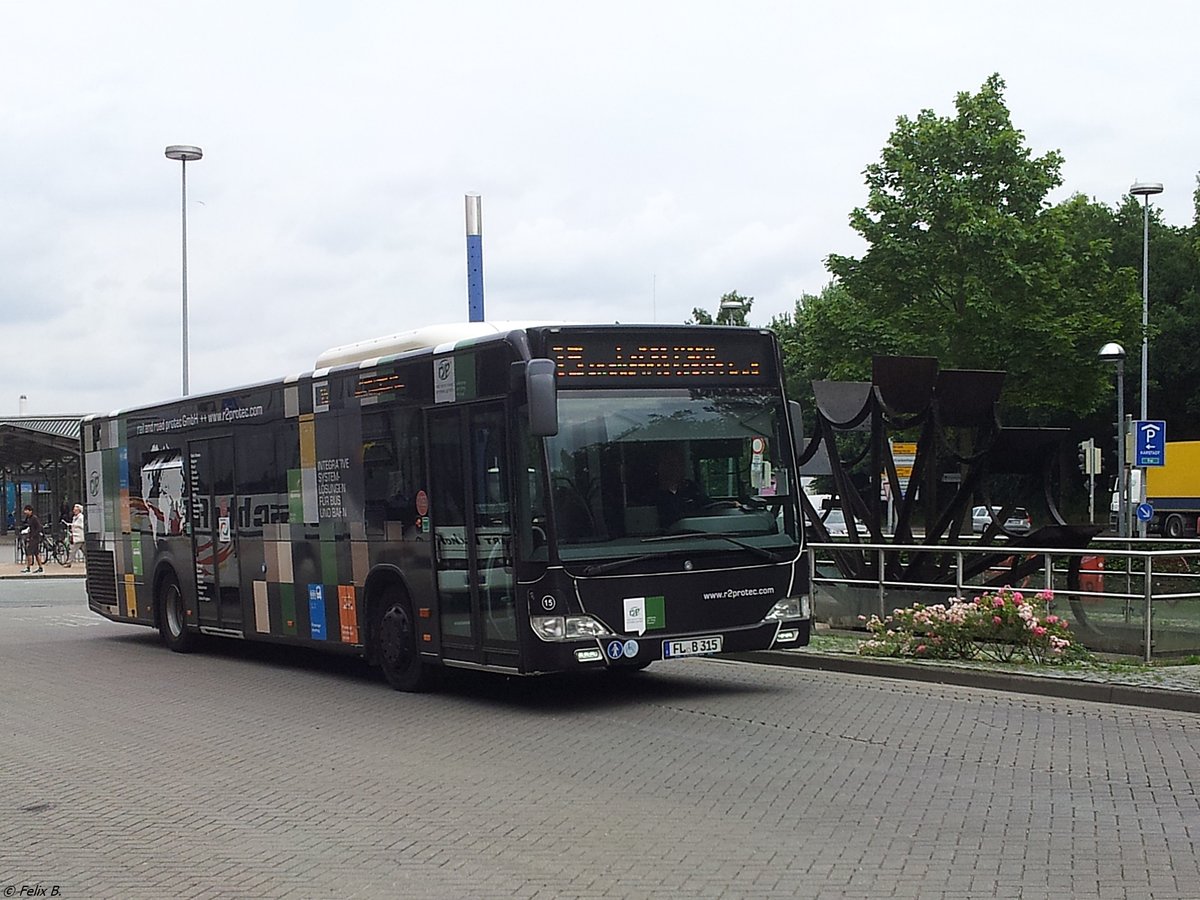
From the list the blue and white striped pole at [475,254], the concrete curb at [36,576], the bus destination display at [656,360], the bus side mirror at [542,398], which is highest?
the blue and white striped pole at [475,254]

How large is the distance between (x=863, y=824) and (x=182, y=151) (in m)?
32.4

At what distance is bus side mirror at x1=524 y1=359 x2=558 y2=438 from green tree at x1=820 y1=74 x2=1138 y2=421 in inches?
1118

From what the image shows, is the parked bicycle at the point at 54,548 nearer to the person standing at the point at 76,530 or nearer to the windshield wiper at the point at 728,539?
the person standing at the point at 76,530

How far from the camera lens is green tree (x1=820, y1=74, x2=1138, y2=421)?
38281mm

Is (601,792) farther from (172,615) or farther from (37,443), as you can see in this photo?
(37,443)

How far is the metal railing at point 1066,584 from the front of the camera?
548 inches

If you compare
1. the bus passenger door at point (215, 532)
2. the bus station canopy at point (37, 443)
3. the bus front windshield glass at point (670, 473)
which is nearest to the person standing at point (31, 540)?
the bus station canopy at point (37, 443)

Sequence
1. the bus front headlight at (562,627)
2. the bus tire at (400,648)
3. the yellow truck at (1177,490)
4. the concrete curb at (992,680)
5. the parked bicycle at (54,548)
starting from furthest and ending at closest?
1. the yellow truck at (1177,490)
2. the parked bicycle at (54,548)
3. the bus tire at (400,648)
4. the concrete curb at (992,680)
5. the bus front headlight at (562,627)

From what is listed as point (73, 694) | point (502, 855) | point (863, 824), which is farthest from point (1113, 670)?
point (73, 694)

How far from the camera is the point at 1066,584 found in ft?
49.5

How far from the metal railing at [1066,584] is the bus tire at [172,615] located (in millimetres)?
7218

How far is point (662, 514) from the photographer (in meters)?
12.0

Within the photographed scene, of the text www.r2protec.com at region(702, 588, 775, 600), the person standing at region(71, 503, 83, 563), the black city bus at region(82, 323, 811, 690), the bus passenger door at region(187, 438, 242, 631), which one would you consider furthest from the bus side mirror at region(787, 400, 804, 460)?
the person standing at region(71, 503, 83, 563)

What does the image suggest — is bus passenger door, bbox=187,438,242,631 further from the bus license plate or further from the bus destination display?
the bus license plate
